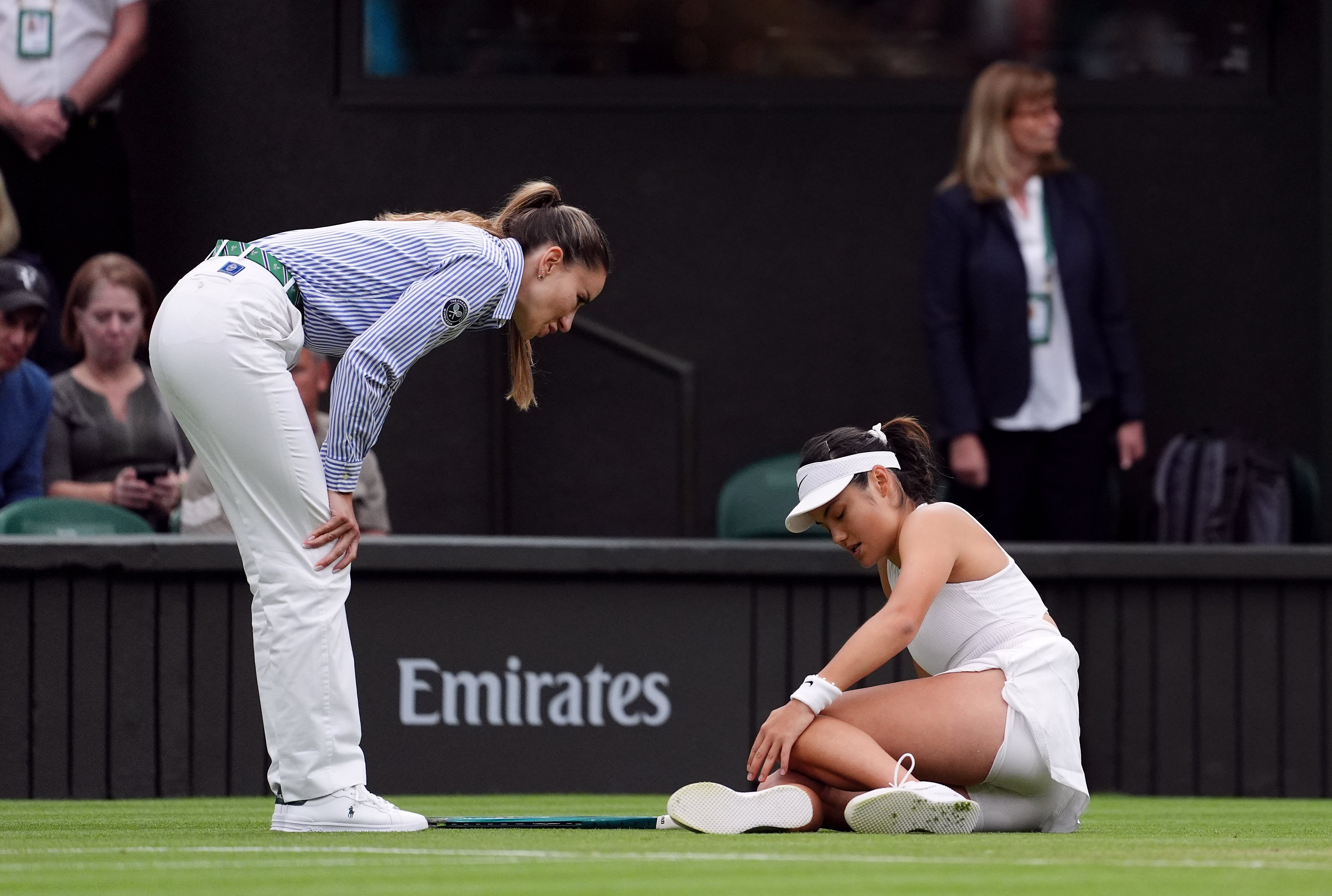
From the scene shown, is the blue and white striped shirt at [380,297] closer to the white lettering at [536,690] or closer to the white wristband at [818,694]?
the white wristband at [818,694]

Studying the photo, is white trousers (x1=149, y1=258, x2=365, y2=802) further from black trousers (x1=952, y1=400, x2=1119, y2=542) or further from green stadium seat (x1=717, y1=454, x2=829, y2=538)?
green stadium seat (x1=717, y1=454, x2=829, y2=538)

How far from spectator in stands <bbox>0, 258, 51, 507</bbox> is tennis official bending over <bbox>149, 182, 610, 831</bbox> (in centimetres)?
251

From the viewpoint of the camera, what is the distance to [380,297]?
154 inches

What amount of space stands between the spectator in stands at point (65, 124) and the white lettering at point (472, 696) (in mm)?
2226

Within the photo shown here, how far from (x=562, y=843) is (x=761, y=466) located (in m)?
3.86

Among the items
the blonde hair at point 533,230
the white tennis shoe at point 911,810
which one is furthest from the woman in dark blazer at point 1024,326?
the white tennis shoe at point 911,810

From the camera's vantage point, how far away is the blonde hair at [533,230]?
3994 mm

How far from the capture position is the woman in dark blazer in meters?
6.61

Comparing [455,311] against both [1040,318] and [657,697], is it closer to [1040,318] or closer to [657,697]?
[657,697]

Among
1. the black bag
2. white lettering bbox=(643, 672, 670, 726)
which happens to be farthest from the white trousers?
the black bag

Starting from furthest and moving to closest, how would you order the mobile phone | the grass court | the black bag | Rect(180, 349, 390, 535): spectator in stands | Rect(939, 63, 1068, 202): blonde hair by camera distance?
the black bag < Rect(939, 63, 1068, 202): blonde hair < the mobile phone < Rect(180, 349, 390, 535): spectator in stands < the grass court

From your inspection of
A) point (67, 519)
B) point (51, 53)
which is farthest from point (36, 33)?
point (67, 519)

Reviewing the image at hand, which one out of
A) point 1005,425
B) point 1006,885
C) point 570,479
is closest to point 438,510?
point 570,479

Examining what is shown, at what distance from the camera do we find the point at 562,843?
143 inches
